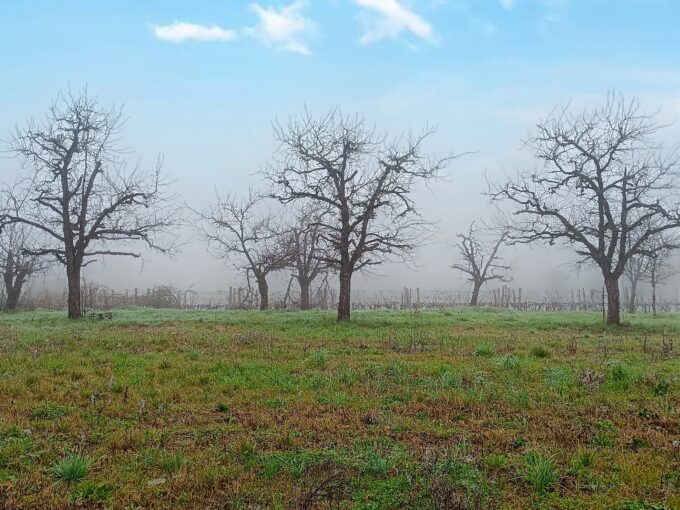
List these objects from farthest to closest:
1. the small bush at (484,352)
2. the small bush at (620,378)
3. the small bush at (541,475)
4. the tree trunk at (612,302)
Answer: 1. the tree trunk at (612,302)
2. the small bush at (484,352)
3. the small bush at (620,378)
4. the small bush at (541,475)

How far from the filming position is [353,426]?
6.45m

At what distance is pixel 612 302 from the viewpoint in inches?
910

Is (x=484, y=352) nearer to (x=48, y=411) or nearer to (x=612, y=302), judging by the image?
(x=48, y=411)

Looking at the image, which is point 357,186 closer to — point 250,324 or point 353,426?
point 250,324

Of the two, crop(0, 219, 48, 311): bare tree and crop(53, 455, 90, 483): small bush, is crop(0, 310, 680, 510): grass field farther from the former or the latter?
crop(0, 219, 48, 311): bare tree

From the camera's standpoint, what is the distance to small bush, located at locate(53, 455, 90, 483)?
15.7 feet

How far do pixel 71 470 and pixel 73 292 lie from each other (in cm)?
2184

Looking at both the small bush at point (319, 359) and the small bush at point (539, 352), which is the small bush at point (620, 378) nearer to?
the small bush at point (539, 352)

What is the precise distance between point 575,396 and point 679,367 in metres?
4.06

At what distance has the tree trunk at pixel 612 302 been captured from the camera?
22781 millimetres

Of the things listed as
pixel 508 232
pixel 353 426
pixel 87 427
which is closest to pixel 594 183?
pixel 508 232

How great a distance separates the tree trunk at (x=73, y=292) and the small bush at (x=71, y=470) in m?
20.9

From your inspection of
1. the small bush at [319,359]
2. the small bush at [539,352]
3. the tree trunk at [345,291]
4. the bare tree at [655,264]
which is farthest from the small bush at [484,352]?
the bare tree at [655,264]

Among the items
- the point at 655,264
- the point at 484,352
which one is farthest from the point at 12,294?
the point at 655,264
